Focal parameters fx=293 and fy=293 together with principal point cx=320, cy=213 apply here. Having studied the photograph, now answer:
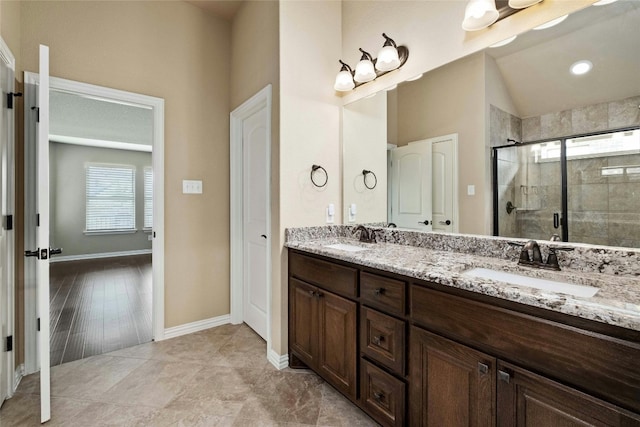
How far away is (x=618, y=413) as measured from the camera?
2.51ft

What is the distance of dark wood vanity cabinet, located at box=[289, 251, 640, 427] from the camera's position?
0.80 m

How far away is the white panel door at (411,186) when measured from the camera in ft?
6.27

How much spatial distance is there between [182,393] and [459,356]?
1693mm

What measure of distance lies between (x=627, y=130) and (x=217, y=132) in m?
2.84

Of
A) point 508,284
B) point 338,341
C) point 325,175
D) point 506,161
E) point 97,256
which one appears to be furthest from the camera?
point 97,256

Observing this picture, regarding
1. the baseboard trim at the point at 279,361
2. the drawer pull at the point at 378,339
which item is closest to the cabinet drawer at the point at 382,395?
the drawer pull at the point at 378,339

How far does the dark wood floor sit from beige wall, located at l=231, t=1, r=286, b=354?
1.44m

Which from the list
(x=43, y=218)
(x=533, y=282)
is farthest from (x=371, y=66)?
(x=43, y=218)

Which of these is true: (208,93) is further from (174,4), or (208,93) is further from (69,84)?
(69,84)

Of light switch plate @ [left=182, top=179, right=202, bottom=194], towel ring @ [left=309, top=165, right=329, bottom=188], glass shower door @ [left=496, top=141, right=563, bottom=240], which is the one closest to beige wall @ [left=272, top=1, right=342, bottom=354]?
towel ring @ [left=309, top=165, right=329, bottom=188]

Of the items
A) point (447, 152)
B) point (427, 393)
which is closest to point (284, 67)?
point (447, 152)

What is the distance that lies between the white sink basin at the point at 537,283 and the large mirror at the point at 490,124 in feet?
1.06

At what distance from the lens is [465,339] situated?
1.09 meters

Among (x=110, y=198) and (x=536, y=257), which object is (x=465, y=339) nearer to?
(x=536, y=257)
